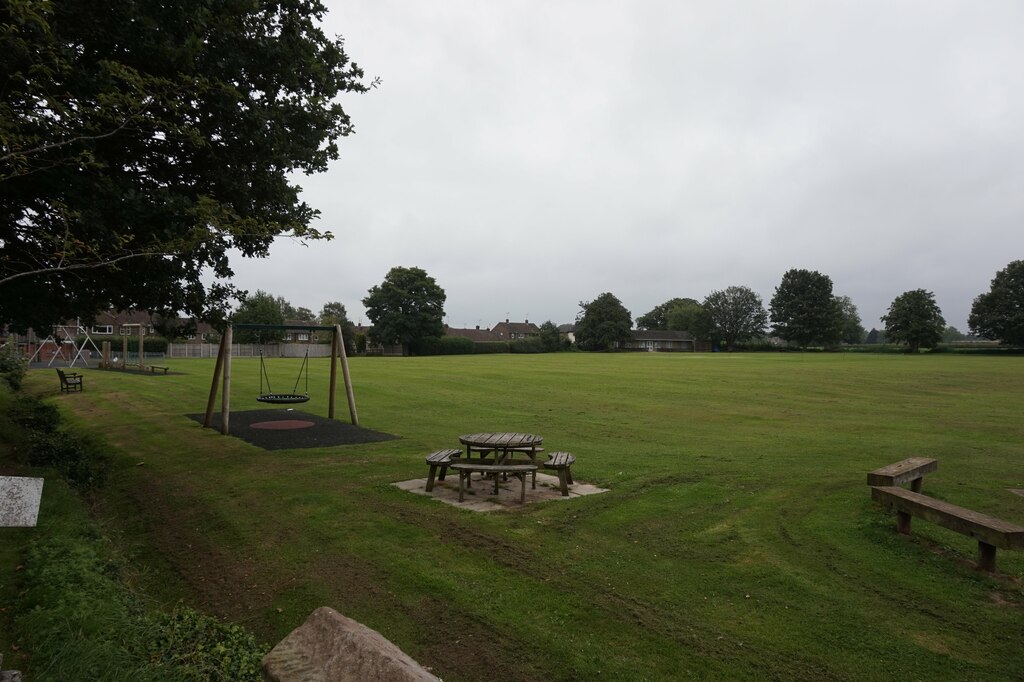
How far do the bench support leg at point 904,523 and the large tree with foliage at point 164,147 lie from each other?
7982 mm

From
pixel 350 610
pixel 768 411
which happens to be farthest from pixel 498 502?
pixel 768 411

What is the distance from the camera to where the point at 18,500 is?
11.5ft

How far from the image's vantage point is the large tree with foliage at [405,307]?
84.6 m

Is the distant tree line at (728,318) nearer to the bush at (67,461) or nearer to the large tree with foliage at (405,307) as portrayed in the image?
the large tree with foliage at (405,307)

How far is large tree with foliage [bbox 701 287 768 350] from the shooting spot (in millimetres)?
130250

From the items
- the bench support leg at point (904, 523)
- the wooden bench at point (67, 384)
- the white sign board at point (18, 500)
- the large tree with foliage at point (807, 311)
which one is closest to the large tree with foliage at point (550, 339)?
the large tree with foliage at point (807, 311)

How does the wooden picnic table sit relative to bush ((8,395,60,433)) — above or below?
above

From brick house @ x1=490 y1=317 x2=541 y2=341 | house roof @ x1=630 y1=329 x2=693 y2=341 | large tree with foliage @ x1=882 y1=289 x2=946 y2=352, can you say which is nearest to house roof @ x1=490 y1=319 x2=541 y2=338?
brick house @ x1=490 y1=317 x2=541 y2=341

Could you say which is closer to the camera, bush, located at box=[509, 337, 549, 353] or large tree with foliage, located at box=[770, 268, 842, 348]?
bush, located at box=[509, 337, 549, 353]

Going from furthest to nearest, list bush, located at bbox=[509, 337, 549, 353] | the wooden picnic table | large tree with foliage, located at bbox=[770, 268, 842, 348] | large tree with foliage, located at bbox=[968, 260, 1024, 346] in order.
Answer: large tree with foliage, located at bbox=[770, 268, 842, 348] < bush, located at bbox=[509, 337, 549, 353] < large tree with foliage, located at bbox=[968, 260, 1024, 346] < the wooden picnic table

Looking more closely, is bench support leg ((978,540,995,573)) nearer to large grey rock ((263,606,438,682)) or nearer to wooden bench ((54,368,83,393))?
large grey rock ((263,606,438,682))

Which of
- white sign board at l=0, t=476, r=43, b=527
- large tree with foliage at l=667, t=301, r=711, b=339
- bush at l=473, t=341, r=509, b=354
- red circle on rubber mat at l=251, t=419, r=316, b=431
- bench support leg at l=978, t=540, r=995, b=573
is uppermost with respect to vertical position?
large tree with foliage at l=667, t=301, r=711, b=339

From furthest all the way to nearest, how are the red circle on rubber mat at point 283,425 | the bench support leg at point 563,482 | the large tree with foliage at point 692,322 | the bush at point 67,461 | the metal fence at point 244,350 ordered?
1. the large tree with foliage at point 692,322
2. the metal fence at point 244,350
3. the red circle on rubber mat at point 283,425
4. the bush at point 67,461
5. the bench support leg at point 563,482

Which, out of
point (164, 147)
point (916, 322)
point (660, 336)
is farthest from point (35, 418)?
point (660, 336)
